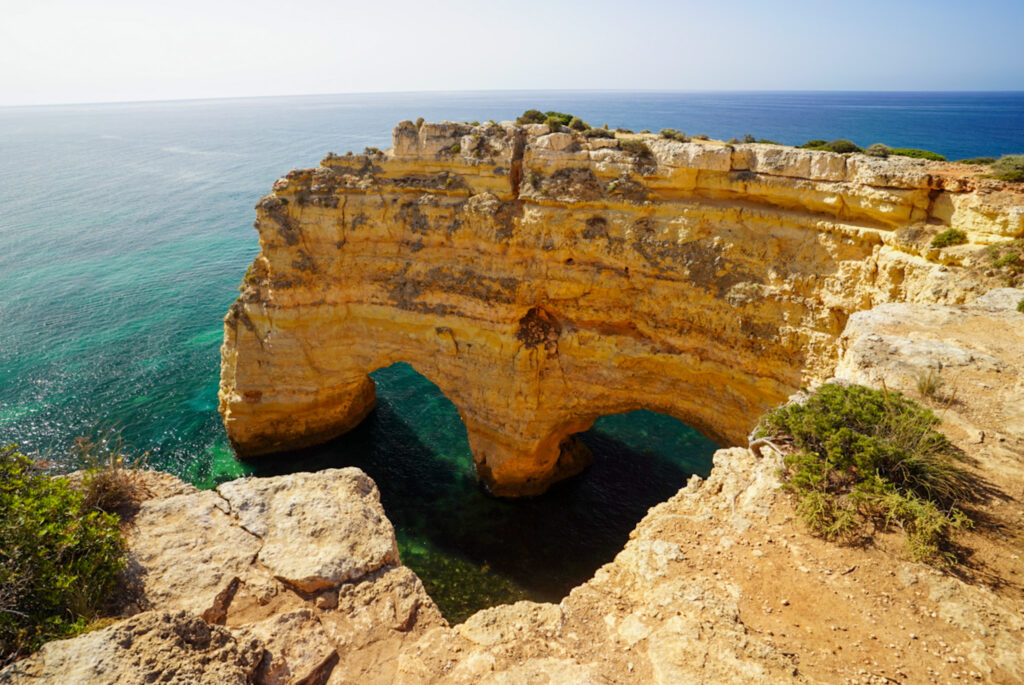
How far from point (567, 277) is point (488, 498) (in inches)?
372

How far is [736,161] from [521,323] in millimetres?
8959

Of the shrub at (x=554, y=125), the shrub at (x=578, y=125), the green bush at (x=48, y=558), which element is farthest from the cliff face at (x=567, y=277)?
the green bush at (x=48, y=558)

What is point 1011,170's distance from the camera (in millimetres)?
13805

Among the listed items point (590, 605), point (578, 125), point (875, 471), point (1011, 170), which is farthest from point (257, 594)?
point (578, 125)

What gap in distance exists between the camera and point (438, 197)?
64.9 ft

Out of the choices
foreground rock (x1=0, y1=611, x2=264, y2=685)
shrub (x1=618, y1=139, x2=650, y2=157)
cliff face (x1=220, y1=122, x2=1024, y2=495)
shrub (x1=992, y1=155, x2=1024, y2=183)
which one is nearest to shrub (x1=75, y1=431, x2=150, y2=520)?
foreground rock (x1=0, y1=611, x2=264, y2=685)

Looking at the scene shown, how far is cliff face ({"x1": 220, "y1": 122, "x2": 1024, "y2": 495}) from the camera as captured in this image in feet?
49.7

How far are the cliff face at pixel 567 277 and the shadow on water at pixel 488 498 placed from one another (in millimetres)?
1298

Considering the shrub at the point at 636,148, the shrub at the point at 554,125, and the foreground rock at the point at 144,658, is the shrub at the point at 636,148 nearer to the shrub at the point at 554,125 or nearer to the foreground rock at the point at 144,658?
the shrub at the point at 554,125

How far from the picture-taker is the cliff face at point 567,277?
49.7 ft

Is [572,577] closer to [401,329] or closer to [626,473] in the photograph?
[626,473]

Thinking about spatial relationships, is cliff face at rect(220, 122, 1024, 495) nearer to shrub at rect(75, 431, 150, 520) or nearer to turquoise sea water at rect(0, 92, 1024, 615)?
turquoise sea water at rect(0, 92, 1024, 615)

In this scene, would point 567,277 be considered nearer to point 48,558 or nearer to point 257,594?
point 257,594

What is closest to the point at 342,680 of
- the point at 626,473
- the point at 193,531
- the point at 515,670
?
the point at 515,670
